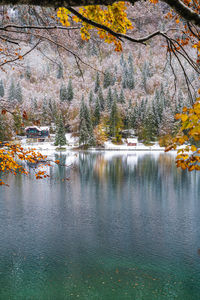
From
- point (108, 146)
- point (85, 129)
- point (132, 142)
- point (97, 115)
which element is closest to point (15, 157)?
point (85, 129)

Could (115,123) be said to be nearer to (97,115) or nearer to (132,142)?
(97,115)

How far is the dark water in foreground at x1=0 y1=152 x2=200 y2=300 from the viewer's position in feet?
32.3

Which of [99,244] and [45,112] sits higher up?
[45,112]

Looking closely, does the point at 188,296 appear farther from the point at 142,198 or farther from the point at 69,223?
the point at 142,198

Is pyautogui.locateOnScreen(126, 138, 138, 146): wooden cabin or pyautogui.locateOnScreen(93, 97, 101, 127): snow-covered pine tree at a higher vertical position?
pyautogui.locateOnScreen(93, 97, 101, 127): snow-covered pine tree

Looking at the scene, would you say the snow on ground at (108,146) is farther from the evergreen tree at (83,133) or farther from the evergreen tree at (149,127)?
the evergreen tree at (83,133)

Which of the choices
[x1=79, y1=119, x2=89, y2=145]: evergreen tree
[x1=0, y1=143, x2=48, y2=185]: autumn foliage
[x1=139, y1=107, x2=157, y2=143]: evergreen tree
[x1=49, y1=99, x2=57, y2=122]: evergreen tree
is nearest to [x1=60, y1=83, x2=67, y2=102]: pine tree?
[x1=49, y1=99, x2=57, y2=122]: evergreen tree

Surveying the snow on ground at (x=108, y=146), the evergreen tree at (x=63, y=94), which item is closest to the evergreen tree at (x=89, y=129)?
the snow on ground at (x=108, y=146)

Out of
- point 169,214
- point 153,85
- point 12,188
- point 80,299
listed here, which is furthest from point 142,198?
point 153,85

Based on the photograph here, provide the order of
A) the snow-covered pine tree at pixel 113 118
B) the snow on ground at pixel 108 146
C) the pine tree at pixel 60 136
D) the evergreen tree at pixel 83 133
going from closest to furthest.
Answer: the evergreen tree at pixel 83 133, the pine tree at pixel 60 136, the snow on ground at pixel 108 146, the snow-covered pine tree at pixel 113 118

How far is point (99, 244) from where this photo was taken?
1311 centimetres

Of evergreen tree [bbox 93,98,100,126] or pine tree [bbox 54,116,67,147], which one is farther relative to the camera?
evergreen tree [bbox 93,98,100,126]

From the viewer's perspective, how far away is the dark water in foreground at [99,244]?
984 cm

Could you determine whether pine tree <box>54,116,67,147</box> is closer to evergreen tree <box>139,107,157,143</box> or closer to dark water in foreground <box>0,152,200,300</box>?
evergreen tree <box>139,107,157,143</box>
